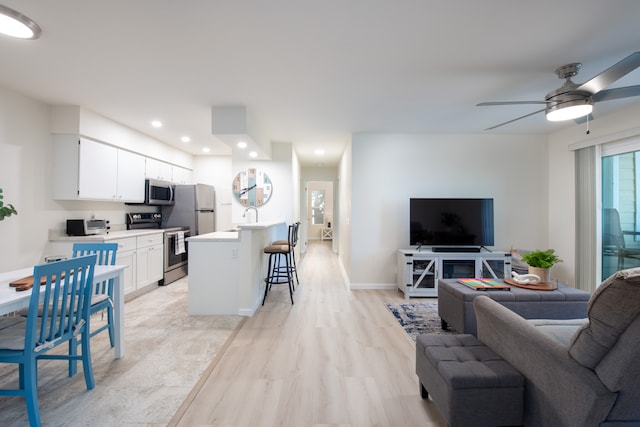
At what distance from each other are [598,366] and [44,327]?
277cm

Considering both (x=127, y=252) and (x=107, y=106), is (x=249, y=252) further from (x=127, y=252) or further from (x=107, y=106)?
(x=107, y=106)

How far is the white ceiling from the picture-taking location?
5.81ft

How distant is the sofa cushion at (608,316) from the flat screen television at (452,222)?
10.3 ft

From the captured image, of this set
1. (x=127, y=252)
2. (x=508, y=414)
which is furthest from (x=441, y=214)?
(x=127, y=252)

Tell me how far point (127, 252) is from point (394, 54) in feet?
12.9

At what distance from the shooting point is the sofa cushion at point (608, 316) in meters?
1.03

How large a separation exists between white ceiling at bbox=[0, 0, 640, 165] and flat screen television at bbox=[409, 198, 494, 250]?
130 cm

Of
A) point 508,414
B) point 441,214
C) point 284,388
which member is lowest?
point 284,388

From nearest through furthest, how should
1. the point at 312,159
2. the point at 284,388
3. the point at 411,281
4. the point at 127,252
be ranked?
the point at 284,388
the point at 127,252
the point at 411,281
the point at 312,159

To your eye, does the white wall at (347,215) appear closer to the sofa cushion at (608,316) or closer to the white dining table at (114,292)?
the white dining table at (114,292)

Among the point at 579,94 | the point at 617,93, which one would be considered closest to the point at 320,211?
the point at 579,94

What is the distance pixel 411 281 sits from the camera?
160 inches

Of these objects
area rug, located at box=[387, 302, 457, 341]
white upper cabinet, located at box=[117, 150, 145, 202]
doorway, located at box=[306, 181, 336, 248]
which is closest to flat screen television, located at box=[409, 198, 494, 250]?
area rug, located at box=[387, 302, 457, 341]

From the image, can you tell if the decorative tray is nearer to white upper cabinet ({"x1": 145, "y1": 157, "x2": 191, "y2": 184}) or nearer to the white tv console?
the white tv console
